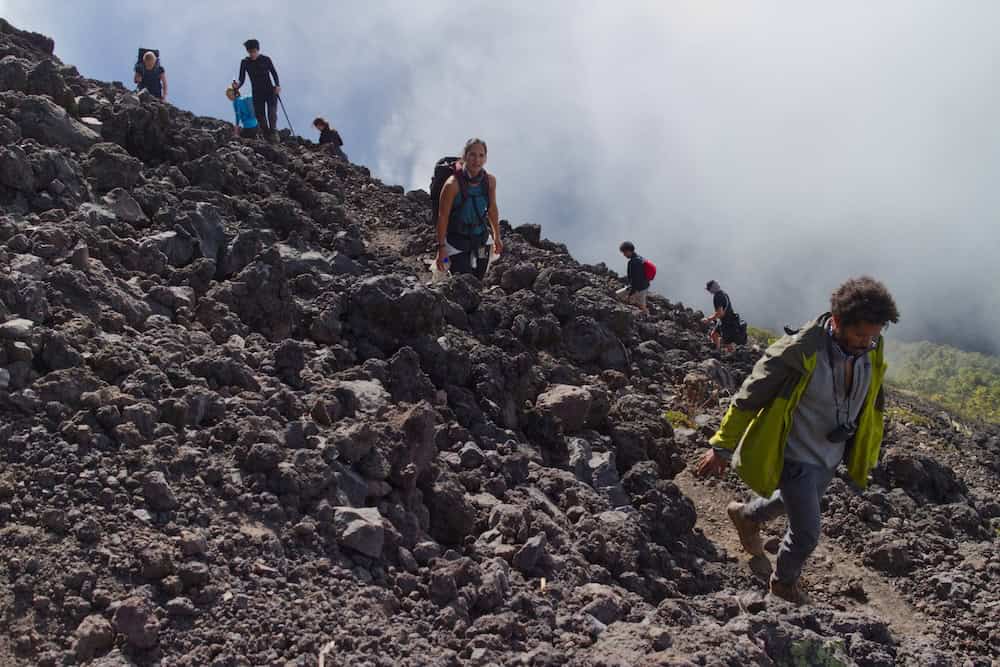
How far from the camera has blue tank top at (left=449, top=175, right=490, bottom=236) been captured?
8.50 metres

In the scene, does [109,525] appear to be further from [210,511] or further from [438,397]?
[438,397]

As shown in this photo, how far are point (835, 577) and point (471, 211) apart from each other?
4.73 meters

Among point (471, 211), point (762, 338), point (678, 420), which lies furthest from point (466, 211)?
point (762, 338)

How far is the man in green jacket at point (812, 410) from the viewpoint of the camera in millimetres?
5125

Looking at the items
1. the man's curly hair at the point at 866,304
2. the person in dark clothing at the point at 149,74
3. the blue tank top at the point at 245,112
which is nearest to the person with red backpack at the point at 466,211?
the man's curly hair at the point at 866,304

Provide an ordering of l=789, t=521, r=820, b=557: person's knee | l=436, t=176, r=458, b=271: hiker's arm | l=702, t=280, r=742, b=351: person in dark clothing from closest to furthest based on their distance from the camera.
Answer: l=789, t=521, r=820, b=557: person's knee → l=436, t=176, r=458, b=271: hiker's arm → l=702, t=280, r=742, b=351: person in dark clothing

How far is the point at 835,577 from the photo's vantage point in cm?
709

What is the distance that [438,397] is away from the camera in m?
6.77

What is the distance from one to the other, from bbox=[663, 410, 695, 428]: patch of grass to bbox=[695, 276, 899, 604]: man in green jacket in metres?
Result: 3.82

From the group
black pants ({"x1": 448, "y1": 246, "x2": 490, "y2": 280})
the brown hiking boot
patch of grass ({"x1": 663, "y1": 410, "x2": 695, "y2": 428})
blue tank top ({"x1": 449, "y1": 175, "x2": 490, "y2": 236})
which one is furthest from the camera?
patch of grass ({"x1": 663, "y1": 410, "x2": 695, "y2": 428})

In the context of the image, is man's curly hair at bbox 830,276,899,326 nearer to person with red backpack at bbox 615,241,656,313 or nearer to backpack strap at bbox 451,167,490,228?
backpack strap at bbox 451,167,490,228

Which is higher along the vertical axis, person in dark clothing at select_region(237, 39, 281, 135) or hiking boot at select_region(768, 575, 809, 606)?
person in dark clothing at select_region(237, 39, 281, 135)

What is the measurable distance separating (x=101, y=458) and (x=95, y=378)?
0.69 m

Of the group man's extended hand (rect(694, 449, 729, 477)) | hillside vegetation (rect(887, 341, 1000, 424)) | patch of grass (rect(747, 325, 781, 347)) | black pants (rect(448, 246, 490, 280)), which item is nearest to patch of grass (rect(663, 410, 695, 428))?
black pants (rect(448, 246, 490, 280))
